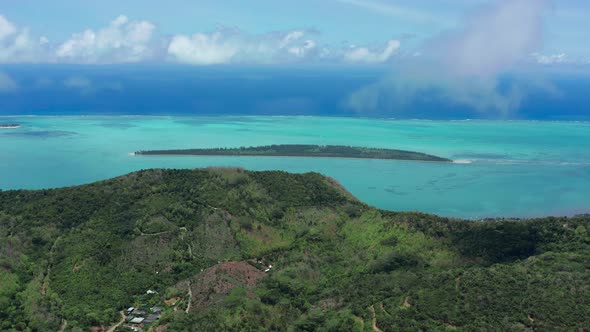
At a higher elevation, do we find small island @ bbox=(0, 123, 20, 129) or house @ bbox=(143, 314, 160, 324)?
small island @ bbox=(0, 123, 20, 129)

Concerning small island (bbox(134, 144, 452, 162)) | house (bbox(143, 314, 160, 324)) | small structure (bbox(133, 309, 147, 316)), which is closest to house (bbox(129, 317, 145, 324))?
house (bbox(143, 314, 160, 324))

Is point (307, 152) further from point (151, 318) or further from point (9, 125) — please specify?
point (9, 125)

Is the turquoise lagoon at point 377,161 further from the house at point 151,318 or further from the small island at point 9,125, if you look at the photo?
the house at point 151,318

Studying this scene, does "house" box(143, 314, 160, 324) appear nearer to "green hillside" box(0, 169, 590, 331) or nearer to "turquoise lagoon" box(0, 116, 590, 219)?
"green hillside" box(0, 169, 590, 331)

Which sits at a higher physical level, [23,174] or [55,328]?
[23,174]

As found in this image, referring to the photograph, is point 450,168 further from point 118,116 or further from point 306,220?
point 118,116

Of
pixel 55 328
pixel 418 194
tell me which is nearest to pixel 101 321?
pixel 55 328

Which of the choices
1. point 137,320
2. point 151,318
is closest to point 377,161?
point 151,318

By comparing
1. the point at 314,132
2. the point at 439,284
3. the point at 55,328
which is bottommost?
the point at 55,328
